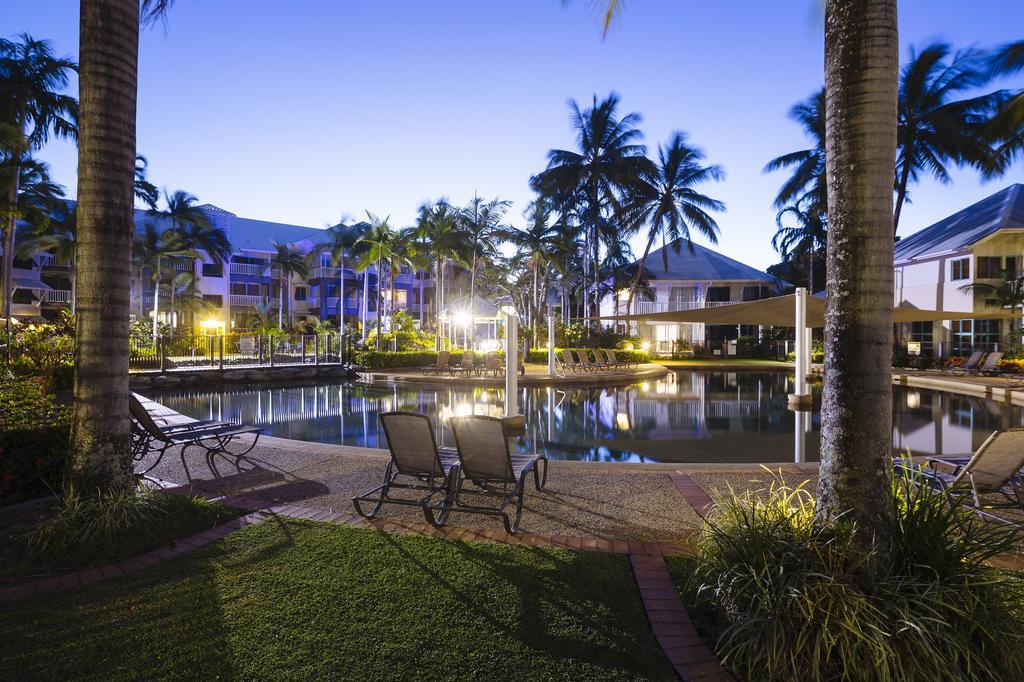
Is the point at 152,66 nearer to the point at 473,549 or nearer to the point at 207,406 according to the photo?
the point at 473,549

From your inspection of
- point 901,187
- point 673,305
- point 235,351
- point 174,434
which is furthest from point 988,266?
point 235,351

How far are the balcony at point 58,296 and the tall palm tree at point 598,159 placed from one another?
31.3m

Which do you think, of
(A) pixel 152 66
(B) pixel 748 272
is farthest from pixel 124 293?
(B) pixel 748 272

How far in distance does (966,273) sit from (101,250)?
30595 millimetres

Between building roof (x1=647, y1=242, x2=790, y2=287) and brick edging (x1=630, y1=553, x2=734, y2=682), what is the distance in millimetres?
35619

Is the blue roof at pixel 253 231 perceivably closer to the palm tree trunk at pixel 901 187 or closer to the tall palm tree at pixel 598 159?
the tall palm tree at pixel 598 159

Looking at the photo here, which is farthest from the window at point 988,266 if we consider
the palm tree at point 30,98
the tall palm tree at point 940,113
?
the palm tree at point 30,98

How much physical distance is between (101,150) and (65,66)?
22.3 m

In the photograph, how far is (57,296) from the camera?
37.3m

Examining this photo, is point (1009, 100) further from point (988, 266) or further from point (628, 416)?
point (628, 416)

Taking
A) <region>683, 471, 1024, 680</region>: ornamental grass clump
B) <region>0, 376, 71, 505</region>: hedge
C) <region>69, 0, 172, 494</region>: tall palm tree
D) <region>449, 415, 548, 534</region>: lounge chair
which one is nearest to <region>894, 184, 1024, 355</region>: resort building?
<region>683, 471, 1024, 680</region>: ornamental grass clump

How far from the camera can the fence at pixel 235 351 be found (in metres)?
18.3

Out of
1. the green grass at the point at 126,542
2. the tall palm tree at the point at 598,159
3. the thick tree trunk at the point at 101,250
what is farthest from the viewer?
the tall palm tree at the point at 598,159

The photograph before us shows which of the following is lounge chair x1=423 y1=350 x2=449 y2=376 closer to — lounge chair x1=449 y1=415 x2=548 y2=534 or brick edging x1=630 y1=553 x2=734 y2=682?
lounge chair x1=449 y1=415 x2=548 y2=534
